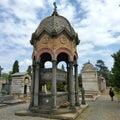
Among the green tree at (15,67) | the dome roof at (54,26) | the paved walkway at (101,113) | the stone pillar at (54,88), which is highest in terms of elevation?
the green tree at (15,67)

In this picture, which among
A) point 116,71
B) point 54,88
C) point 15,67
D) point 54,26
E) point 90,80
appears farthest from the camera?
point 15,67

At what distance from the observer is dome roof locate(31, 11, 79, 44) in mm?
14719

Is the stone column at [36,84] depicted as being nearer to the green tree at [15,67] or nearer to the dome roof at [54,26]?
the dome roof at [54,26]

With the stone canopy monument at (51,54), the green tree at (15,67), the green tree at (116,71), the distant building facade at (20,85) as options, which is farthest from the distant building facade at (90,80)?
the green tree at (15,67)

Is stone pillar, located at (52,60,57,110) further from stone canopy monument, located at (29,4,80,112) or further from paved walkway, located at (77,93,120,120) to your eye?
paved walkway, located at (77,93,120,120)

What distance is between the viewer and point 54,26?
14984 mm

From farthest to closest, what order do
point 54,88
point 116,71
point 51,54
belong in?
point 116,71 < point 51,54 < point 54,88

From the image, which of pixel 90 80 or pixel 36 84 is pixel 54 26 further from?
pixel 90 80

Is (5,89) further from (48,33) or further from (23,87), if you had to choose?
(48,33)

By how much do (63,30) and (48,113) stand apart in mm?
6871

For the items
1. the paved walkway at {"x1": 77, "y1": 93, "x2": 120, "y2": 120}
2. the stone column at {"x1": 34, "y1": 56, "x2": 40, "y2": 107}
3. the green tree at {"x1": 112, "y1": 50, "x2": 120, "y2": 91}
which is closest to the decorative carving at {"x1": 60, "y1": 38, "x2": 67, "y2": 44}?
the stone column at {"x1": 34, "y1": 56, "x2": 40, "y2": 107}

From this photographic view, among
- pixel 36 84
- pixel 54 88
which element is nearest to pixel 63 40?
pixel 54 88

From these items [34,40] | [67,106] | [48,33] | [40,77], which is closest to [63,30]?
[48,33]

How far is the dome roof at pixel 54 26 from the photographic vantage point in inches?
579
